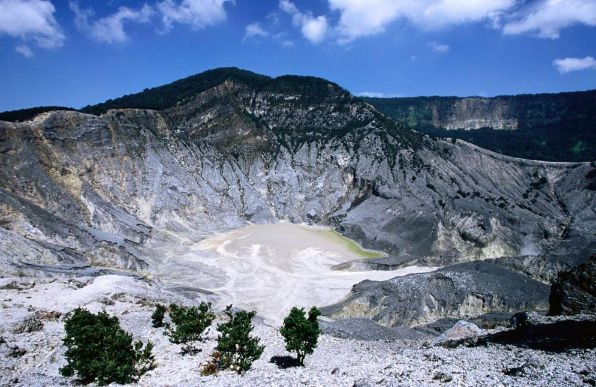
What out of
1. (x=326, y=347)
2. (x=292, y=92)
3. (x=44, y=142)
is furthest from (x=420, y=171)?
(x=326, y=347)

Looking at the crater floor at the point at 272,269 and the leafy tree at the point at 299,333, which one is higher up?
the leafy tree at the point at 299,333

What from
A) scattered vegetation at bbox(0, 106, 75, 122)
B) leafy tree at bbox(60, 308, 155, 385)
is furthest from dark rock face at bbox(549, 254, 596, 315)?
scattered vegetation at bbox(0, 106, 75, 122)

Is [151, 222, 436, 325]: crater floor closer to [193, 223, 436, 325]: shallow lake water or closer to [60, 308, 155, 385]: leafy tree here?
[193, 223, 436, 325]: shallow lake water

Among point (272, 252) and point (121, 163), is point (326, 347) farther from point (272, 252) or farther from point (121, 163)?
point (121, 163)

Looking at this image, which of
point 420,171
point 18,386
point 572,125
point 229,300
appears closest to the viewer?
point 18,386

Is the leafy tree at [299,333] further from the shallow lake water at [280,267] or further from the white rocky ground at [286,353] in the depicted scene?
the shallow lake water at [280,267]

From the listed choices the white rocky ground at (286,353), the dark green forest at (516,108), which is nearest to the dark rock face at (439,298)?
the white rocky ground at (286,353)

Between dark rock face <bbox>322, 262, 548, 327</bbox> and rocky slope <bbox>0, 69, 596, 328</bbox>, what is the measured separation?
601mm

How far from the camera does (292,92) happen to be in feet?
411

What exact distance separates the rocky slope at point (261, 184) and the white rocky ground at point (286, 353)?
16.8m

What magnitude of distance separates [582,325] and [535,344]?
6.92 ft

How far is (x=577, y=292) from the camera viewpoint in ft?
84.6

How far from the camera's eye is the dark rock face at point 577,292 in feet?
82.7

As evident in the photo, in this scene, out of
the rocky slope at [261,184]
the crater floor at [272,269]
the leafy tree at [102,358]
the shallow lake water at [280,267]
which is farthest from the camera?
the rocky slope at [261,184]
